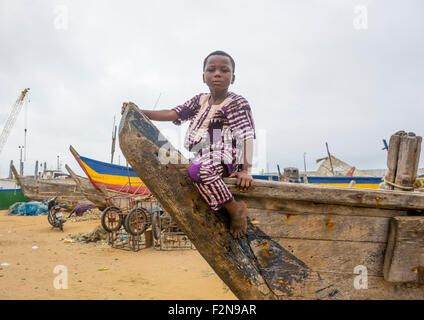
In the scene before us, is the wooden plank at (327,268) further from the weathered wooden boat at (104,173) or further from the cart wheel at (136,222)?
the weathered wooden boat at (104,173)

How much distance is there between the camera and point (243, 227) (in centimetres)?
162

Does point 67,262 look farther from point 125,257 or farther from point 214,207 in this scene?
point 214,207

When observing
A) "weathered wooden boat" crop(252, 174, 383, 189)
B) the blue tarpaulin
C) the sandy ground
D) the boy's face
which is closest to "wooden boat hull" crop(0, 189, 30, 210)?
the blue tarpaulin

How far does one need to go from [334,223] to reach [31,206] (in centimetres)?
1845

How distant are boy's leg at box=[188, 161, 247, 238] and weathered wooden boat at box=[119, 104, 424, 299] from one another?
79mm

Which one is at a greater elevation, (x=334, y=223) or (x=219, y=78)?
(x=219, y=78)

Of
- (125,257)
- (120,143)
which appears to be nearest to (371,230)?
(120,143)

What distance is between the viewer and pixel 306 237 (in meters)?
1.72

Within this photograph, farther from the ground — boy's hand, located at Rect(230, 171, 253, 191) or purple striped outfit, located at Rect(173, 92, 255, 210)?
purple striped outfit, located at Rect(173, 92, 255, 210)

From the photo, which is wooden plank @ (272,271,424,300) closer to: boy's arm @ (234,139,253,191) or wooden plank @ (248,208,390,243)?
wooden plank @ (248,208,390,243)

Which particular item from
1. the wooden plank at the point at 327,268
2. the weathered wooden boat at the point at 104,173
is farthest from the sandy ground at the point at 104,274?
the weathered wooden boat at the point at 104,173

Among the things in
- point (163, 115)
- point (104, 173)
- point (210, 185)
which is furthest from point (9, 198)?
point (210, 185)

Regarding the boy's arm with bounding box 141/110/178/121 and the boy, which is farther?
the boy's arm with bounding box 141/110/178/121

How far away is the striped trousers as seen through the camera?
57.4 inches
